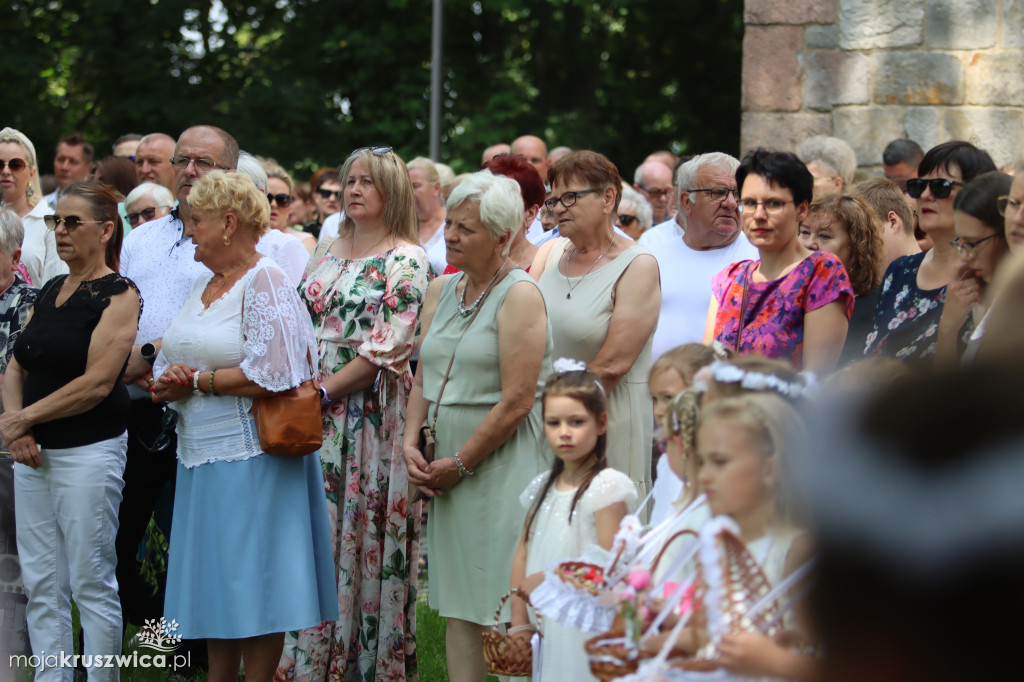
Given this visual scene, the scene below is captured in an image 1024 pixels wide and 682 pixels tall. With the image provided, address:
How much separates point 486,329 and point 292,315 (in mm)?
705

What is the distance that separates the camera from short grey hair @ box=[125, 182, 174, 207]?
5.86 metres

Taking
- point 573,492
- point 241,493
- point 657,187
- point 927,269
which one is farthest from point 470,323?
point 657,187

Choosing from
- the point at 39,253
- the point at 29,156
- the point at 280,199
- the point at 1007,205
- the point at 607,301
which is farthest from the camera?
the point at 280,199

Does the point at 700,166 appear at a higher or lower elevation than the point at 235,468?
higher

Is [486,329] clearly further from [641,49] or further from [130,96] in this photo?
[641,49]

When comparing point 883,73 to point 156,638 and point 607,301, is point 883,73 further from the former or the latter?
point 156,638

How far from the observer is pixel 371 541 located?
454cm

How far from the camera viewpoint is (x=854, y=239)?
432 cm

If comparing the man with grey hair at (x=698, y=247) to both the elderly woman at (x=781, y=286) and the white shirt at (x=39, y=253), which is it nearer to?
the elderly woman at (x=781, y=286)

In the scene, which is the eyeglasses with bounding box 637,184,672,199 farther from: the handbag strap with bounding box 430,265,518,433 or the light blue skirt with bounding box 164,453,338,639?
the light blue skirt with bounding box 164,453,338,639

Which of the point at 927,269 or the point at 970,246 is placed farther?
the point at 927,269

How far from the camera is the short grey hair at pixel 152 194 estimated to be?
5856 millimetres

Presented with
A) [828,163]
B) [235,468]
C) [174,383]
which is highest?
[828,163]

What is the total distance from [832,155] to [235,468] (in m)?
3.62
